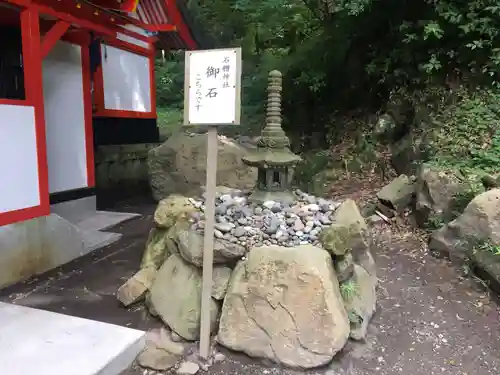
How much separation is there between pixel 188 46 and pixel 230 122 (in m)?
6.76

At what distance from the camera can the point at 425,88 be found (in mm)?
6594

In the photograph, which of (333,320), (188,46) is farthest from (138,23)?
(333,320)

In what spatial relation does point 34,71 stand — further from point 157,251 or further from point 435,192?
point 435,192

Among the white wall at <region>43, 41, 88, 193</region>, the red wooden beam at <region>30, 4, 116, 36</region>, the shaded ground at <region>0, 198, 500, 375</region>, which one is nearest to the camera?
the shaded ground at <region>0, 198, 500, 375</region>

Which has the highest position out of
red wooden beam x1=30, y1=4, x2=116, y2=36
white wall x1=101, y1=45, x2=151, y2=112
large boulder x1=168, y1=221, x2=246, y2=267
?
red wooden beam x1=30, y1=4, x2=116, y2=36

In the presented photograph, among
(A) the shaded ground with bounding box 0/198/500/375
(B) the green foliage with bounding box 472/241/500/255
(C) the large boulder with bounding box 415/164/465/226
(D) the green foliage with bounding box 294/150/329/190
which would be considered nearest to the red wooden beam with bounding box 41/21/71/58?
(A) the shaded ground with bounding box 0/198/500/375

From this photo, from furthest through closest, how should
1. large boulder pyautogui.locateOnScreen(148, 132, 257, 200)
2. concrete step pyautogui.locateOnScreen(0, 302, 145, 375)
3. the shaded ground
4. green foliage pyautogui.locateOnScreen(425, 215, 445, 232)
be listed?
large boulder pyautogui.locateOnScreen(148, 132, 257, 200) → green foliage pyautogui.locateOnScreen(425, 215, 445, 232) → the shaded ground → concrete step pyautogui.locateOnScreen(0, 302, 145, 375)

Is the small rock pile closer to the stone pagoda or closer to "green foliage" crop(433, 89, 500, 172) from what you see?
the stone pagoda

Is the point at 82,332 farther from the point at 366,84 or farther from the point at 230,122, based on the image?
the point at 366,84

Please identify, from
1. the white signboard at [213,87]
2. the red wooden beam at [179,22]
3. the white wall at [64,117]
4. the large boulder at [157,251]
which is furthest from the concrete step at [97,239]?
the red wooden beam at [179,22]

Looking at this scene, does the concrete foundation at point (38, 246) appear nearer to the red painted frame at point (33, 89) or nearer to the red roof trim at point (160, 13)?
the red painted frame at point (33, 89)

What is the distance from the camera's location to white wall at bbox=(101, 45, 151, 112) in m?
7.74

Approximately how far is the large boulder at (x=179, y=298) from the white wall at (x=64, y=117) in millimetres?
3328

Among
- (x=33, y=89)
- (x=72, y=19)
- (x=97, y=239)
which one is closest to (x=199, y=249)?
(x=33, y=89)
